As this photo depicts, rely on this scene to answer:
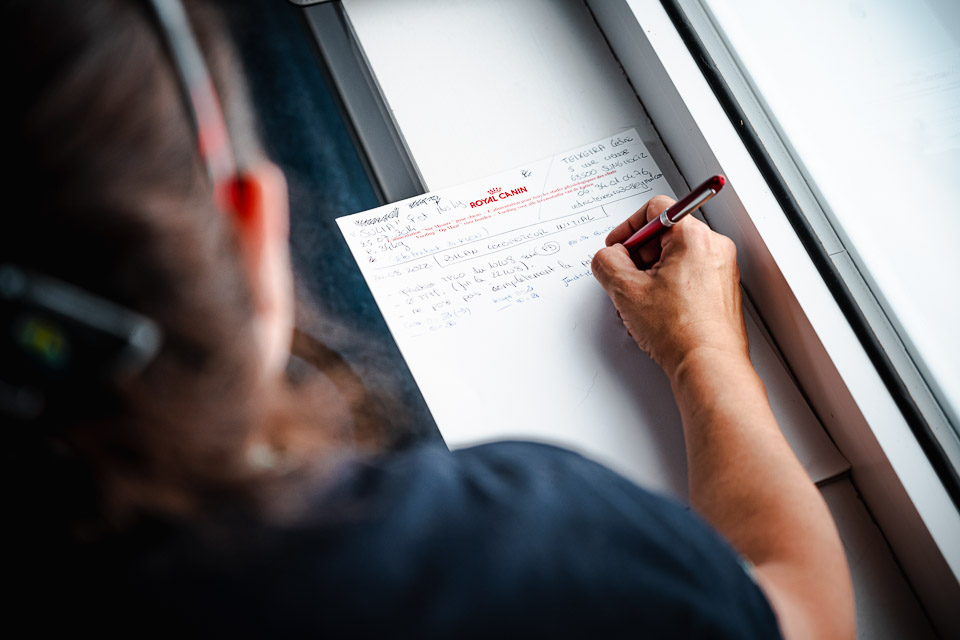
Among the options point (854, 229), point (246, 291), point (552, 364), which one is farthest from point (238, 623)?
point (854, 229)

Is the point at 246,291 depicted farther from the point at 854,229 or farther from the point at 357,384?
the point at 854,229

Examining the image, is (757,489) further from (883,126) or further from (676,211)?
(883,126)

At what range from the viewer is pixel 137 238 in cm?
29

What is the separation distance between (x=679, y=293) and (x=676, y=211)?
0.08 m

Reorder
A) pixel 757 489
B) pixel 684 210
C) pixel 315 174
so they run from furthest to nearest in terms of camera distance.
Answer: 1. pixel 315 174
2. pixel 684 210
3. pixel 757 489

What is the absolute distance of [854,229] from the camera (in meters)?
0.67

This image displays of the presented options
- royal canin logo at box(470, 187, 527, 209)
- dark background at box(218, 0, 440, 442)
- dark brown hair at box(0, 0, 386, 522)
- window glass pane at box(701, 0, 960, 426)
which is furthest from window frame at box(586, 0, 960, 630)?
dark brown hair at box(0, 0, 386, 522)

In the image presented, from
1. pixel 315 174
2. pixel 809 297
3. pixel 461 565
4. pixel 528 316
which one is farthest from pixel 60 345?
pixel 315 174

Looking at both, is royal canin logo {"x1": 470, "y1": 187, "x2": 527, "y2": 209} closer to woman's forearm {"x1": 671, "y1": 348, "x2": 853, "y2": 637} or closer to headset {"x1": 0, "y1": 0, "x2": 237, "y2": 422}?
woman's forearm {"x1": 671, "y1": 348, "x2": 853, "y2": 637}

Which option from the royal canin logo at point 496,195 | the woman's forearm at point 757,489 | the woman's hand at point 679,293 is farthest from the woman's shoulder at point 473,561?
the royal canin logo at point 496,195

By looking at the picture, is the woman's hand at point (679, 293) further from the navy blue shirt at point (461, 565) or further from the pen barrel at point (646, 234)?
the navy blue shirt at point (461, 565)

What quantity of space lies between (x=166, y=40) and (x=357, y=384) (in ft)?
1.62

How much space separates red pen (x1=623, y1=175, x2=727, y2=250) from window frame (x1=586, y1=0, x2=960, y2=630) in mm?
70

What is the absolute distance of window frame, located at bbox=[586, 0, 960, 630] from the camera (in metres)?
0.60
